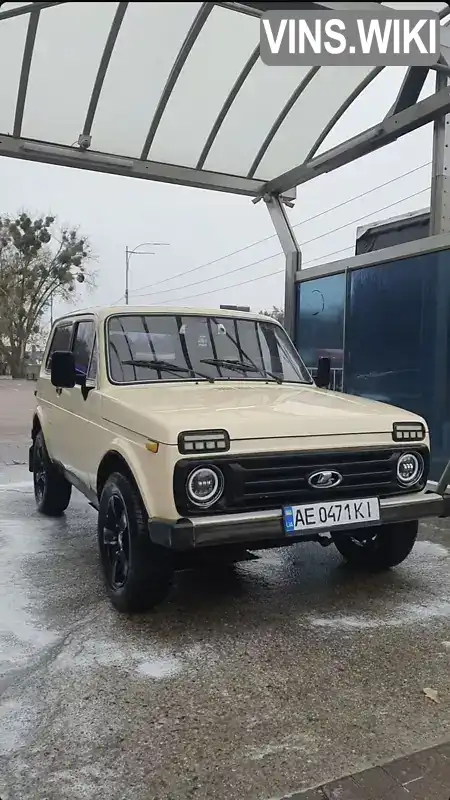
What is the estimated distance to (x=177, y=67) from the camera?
7.94 meters

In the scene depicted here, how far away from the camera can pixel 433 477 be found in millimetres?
7004

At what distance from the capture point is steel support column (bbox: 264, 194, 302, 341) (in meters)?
9.89

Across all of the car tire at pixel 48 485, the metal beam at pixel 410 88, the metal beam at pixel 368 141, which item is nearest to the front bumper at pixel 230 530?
the car tire at pixel 48 485

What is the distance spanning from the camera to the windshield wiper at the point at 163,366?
4.65 m

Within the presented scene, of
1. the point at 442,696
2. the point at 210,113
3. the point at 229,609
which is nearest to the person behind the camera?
the point at 442,696

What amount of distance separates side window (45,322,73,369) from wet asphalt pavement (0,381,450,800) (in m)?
1.99

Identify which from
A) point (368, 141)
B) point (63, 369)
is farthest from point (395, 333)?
point (63, 369)

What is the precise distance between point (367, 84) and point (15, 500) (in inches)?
256

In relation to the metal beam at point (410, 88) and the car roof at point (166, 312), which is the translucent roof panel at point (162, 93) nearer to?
the metal beam at point (410, 88)

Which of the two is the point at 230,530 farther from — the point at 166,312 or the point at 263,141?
the point at 263,141

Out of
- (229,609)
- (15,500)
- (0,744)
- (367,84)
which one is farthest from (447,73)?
(0,744)

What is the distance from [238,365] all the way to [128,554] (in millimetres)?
1739

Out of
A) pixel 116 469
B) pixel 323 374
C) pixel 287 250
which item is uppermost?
pixel 287 250

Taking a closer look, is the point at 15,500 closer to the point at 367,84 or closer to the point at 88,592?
the point at 88,592
